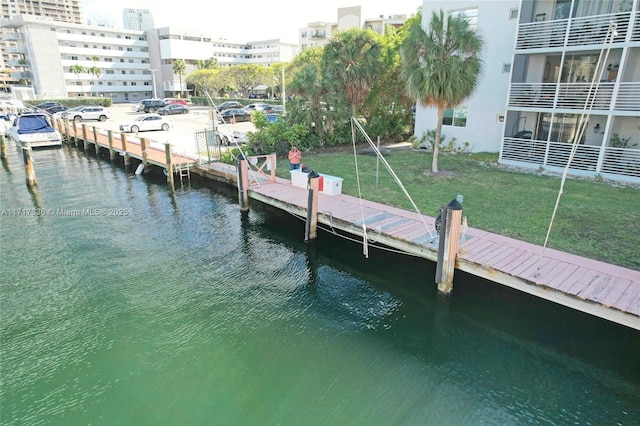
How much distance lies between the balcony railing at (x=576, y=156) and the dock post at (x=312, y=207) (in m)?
11.6

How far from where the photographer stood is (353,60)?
2217 centimetres

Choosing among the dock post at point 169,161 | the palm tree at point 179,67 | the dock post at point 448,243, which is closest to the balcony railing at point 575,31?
the dock post at point 448,243

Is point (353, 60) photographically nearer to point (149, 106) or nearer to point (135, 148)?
point (135, 148)

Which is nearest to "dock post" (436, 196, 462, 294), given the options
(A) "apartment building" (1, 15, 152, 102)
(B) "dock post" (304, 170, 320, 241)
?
(B) "dock post" (304, 170, 320, 241)

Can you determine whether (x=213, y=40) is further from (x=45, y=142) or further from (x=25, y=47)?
(x=45, y=142)

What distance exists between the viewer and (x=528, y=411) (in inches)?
247

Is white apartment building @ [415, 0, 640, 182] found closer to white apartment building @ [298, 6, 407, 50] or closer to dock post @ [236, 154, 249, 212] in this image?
dock post @ [236, 154, 249, 212]

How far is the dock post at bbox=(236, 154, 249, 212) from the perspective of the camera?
47.3ft

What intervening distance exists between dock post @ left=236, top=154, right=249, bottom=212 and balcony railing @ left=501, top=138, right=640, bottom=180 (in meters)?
12.4

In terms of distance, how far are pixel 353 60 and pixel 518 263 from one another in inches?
667

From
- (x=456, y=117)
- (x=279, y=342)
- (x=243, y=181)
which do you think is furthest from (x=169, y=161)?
(x=456, y=117)

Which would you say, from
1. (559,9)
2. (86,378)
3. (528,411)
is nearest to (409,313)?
(528,411)

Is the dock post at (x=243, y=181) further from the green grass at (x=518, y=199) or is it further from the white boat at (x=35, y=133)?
the white boat at (x=35, y=133)

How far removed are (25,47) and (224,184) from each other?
266ft
